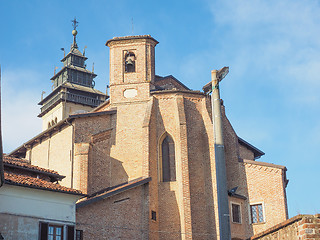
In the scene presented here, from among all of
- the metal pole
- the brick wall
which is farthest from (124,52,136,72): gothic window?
the metal pole

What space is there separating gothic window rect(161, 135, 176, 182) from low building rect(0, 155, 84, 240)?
10.6 metres

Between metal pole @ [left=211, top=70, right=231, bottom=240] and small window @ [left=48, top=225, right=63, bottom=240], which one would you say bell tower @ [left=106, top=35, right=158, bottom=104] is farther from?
metal pole @ [left=211, top=70, right=231, bottom=240]

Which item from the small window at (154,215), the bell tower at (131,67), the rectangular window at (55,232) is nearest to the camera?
the rectangular window at (55,232)

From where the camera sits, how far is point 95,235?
25.8 metres

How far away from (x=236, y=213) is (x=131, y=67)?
40.5 ft

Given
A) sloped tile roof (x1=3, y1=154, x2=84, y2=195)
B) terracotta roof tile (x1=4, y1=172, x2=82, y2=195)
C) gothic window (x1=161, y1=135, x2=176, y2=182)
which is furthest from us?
gothic window (x1=161, y1=135, x2=176, y2=182)

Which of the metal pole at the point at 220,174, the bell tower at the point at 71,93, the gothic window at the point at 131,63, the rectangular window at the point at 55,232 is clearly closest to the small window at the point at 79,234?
the rectangular window at the point at 55,232

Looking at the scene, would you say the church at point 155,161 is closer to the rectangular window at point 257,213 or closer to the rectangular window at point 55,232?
the rectangular window at point 257,213

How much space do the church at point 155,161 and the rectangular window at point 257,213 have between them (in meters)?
0.06

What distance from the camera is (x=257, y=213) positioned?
108ft

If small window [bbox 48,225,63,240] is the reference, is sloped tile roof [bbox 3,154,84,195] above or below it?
above

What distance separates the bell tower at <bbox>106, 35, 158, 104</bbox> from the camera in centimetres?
3475

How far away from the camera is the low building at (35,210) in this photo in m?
19.8

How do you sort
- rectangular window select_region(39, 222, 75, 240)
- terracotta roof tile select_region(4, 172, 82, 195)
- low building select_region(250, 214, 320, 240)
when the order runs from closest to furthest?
low building select_region(250, 214, 320, 240) → terracotta roof tile select_region(4, 172, 82, 195) → rectangular window select_region(39, 222, 75, 240)
